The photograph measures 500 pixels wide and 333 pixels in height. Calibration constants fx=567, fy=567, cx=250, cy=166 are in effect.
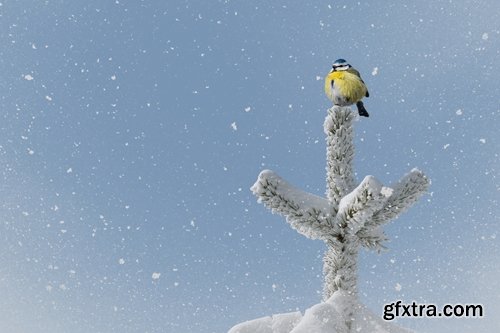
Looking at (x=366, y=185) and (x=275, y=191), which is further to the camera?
(x=275, y=191)

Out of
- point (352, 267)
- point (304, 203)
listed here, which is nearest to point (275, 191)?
point (304, 203)

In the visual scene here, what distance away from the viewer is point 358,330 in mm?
3295

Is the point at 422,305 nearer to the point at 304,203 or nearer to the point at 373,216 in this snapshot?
the point at 373,216

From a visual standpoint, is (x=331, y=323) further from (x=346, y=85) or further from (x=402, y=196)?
(x=346, y=85)

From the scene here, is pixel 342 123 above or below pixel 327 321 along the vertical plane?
above

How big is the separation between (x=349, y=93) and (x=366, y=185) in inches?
38.6

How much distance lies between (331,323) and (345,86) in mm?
1748

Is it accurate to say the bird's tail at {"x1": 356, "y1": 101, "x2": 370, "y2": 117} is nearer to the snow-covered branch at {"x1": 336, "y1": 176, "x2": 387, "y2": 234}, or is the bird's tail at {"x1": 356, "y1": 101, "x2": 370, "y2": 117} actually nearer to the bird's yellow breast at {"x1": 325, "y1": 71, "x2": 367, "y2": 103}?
the bird's yellow breast at {"x1": 325, "y1": 71, "x2": 367, "y2": 103}

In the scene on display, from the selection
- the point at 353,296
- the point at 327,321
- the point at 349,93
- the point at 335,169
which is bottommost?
the point at 327,321

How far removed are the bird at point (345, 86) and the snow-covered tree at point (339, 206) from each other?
0.22 meters

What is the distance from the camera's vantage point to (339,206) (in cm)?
368

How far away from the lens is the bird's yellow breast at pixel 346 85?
413 centimetres

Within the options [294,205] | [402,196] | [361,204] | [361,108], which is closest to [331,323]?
[361,204]

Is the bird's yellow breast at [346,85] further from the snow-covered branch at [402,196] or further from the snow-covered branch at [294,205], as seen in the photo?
the snow-covered branch at [294,205]
